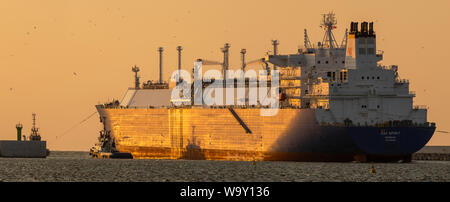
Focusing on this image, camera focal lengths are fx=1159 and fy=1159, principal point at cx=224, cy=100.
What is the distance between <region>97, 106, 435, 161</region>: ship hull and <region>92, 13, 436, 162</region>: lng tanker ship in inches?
3.7

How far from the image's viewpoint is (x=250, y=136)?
4697 inches

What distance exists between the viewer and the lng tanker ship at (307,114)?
108 m

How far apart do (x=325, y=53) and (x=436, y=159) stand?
103 feet

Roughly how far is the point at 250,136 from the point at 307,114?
37.4 ft

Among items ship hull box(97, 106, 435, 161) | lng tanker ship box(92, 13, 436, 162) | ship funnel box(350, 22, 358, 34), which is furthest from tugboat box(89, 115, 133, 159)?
ship funnel box(350, 22, 358, 34)

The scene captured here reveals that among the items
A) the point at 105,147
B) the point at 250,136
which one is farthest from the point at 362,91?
the point at 105,147

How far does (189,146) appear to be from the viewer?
428 ft

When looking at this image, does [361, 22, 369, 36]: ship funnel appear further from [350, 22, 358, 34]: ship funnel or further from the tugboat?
the tugboat

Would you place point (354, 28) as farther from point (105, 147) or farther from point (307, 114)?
point (105, 147)

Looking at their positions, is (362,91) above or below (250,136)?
above

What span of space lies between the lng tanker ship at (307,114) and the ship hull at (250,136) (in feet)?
0.31
